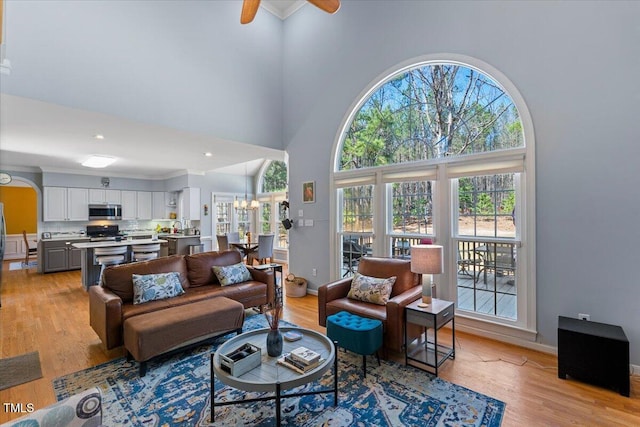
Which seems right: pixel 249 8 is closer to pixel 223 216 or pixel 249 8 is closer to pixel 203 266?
pixel 203 266

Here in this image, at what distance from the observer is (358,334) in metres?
2.57

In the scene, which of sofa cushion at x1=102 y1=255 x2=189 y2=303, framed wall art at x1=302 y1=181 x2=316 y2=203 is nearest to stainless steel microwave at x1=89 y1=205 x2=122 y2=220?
sofa cushion at x1=102 y1=255 x2=189 y2=303

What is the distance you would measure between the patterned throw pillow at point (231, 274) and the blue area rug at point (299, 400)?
4.23 ft

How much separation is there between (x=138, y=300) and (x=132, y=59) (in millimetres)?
3038

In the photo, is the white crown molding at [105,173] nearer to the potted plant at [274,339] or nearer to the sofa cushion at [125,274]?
the sofa cushion at [125,274]

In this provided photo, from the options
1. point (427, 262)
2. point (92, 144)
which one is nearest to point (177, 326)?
point (427, 262)

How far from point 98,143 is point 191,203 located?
130 inches

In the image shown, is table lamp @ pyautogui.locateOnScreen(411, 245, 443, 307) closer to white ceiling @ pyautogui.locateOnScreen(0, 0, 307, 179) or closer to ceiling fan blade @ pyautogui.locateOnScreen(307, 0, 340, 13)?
ceiling fan blade @ pyautogui.locateOnScreen(307, 0, 340, 13)

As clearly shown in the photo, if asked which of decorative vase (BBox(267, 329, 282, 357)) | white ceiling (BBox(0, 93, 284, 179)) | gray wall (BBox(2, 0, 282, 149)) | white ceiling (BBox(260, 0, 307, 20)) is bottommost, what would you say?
decorative vase (BBox(267, 329, 282, 357))

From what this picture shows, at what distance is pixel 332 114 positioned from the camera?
4.88m

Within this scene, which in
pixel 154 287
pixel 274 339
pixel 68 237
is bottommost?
pixel 274 339

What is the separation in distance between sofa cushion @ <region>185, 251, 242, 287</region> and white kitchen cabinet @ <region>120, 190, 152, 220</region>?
597cm

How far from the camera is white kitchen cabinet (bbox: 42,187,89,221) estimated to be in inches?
285

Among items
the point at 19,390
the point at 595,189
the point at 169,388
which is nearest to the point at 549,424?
the point at 595,189
